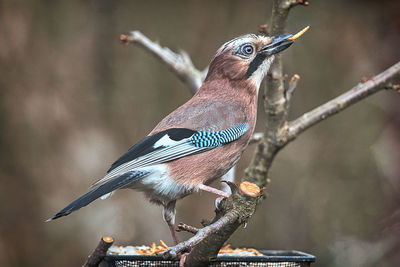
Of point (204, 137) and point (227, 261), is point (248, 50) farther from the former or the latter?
point (227, 261)

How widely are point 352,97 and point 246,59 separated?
0.77m

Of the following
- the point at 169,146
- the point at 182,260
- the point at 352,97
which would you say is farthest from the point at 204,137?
the point at 352,97

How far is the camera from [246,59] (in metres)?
3.69

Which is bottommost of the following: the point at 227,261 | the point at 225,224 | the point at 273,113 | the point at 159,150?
the point at 227,261

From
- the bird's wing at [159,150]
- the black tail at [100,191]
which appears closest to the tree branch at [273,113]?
the bird's wing at [159,150]

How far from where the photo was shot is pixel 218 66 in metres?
3.77

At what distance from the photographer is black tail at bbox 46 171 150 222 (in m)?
2.65

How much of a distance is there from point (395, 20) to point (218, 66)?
3907mm

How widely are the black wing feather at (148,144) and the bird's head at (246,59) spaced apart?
0.59 m

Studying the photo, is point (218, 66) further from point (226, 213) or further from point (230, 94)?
point (226, 213)

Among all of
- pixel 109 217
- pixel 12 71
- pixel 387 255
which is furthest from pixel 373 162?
pixel 12 71

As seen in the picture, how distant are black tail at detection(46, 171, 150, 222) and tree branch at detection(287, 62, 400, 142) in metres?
1.21

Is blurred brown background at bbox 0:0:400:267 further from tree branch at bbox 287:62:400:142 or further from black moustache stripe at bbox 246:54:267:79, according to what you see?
black moustache stripe at bbox 246:54:267:79

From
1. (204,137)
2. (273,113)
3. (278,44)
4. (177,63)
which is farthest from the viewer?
(177,63)
